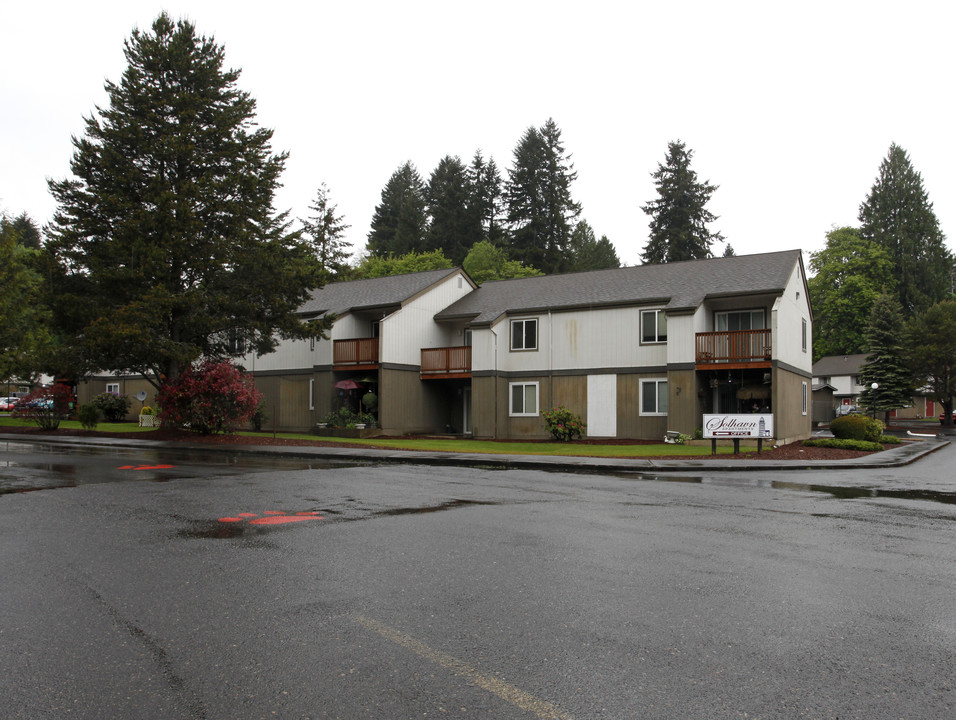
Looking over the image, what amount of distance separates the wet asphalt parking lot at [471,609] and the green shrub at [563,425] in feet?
58.2

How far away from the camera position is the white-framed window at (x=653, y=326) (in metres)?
30.6

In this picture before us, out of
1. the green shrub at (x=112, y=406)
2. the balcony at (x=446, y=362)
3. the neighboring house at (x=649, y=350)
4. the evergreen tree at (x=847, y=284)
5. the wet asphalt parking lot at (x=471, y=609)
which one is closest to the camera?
the wet asphalt parking lot at (x=471, y=609)

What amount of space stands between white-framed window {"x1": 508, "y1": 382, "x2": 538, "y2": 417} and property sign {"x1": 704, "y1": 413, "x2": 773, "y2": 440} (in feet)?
37.5

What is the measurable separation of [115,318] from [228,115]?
951cm

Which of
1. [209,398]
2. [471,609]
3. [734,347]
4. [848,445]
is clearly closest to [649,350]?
[734,347]

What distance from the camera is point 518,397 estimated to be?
33531mm

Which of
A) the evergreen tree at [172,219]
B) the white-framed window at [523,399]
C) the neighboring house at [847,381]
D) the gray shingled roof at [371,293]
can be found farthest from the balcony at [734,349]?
the neighboring house at [847,381]

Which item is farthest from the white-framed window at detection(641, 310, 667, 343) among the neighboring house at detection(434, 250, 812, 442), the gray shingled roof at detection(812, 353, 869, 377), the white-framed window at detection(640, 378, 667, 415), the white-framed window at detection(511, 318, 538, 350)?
the gray shingled roof at detection(812, 353, 869, 377)

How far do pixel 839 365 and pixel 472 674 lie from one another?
3148 inches

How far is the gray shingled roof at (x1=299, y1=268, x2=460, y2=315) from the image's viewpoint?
117 feet

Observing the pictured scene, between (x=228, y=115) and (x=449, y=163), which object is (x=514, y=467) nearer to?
(x=228, y=115)

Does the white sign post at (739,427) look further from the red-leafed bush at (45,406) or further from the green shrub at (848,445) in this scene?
the red-leafed bush at (45,406)

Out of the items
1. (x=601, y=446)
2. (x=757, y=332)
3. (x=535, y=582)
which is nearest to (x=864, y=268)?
(x=757, y=332)

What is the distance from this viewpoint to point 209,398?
88.9 feet
